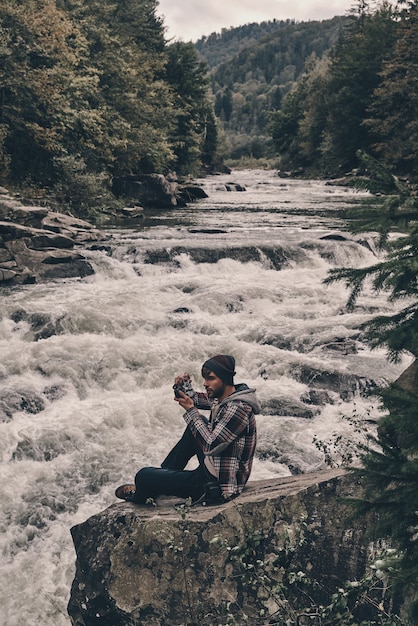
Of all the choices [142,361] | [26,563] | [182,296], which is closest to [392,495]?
[26,563]

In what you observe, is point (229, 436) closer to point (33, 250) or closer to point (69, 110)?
point (33, 250)

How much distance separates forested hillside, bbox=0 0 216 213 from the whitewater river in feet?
26.6

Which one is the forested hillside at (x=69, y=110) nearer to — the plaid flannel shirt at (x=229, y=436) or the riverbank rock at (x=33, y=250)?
the riverbank rock at (x=33, y=250)

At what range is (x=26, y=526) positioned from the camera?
287 inches

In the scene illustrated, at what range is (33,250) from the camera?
1884 cm

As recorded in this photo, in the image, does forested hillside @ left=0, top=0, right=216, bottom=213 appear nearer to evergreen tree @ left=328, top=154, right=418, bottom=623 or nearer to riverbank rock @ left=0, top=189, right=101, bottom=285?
riverbank rock @ left=0, top=189, right=101, bottom=285

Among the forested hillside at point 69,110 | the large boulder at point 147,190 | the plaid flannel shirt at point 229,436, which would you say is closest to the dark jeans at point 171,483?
the plaid flannel shirt at point 229,436

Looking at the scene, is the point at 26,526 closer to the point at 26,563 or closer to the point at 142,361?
the point at 26,563

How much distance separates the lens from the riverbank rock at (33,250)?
1786cm

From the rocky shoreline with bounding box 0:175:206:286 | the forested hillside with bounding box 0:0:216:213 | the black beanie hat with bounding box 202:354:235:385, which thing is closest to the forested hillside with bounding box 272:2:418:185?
the forested hillside with bounding box 0:0:216:213

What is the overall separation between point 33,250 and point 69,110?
1214 cm

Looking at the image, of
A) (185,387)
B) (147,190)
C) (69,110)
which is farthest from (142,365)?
(147,190)

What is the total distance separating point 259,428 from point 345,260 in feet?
39.6

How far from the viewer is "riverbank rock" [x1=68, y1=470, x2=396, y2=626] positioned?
4.92 metres
